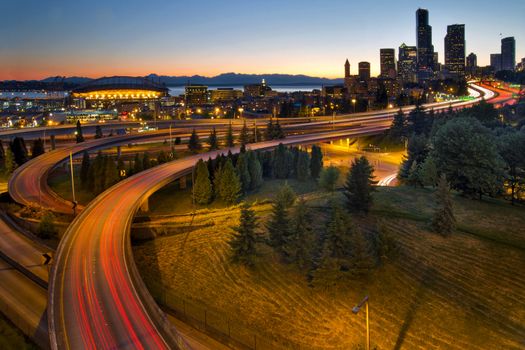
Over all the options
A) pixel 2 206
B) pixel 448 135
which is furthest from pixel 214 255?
pixel 2 206

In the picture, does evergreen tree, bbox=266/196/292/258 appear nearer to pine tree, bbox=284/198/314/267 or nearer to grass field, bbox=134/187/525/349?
grass field, bbox=134/187/525/349

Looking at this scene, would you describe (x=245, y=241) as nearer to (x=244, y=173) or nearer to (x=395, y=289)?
(x=395, y=289)

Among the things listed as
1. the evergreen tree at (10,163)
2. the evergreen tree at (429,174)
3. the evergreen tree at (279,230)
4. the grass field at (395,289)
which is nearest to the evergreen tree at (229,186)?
the grass field at (395,289)

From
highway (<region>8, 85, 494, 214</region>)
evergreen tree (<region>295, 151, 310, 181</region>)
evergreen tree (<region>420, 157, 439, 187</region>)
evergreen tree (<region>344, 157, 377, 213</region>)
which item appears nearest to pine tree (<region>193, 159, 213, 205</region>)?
highway (<region>8, 85, 494, 214</region>)

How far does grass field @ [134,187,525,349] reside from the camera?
2280cm

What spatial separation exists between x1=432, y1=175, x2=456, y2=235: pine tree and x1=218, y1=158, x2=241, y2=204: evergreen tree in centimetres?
2040

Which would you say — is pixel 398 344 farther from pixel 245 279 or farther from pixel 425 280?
pixel 245 279

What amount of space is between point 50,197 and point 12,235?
1351 centimetres

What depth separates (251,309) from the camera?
84.6 ft

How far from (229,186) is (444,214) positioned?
21531 mm

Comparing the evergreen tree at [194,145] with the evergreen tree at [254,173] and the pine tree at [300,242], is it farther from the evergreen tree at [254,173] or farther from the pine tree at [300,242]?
the pine tree at [300,242]

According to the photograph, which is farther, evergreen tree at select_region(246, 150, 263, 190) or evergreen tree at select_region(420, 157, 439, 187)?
evergreen tree at select_region(246, 150, 263, 190)

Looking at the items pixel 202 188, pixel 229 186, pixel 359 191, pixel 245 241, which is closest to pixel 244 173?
pixel 229 186

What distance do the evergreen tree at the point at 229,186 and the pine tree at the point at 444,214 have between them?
2040 centimetres
